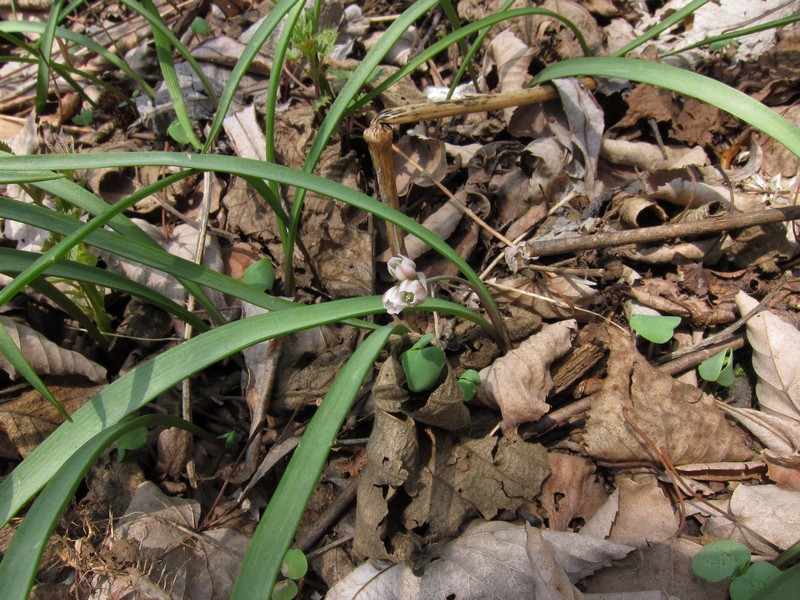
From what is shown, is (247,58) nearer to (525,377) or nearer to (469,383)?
(469,383)

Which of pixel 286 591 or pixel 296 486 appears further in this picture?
pixel 286 591

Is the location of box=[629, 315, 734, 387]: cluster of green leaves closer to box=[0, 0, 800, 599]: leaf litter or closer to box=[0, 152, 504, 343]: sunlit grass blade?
box=[0, 0, 800, 599]: leaf litter

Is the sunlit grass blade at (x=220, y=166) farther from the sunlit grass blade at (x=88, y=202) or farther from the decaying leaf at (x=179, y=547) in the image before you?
the decaying leaf at (x=179, y=547)

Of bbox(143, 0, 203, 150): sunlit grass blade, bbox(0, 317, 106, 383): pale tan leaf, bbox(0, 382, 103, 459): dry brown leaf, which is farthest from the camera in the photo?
bbox(143, 0, 203, 150): sunlit grass blade

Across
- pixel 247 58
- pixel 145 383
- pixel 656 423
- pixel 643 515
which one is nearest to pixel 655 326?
pixel 656 423

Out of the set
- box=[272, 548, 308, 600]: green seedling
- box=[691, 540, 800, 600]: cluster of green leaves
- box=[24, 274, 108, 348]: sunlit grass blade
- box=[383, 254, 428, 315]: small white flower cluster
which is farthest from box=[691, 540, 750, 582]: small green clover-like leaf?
box=[24, 274, 108, 348]: sunlit grass blade

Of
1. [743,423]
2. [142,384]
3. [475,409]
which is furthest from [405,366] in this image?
A: [743,423]

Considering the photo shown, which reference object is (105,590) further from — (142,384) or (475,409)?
(475,409)
